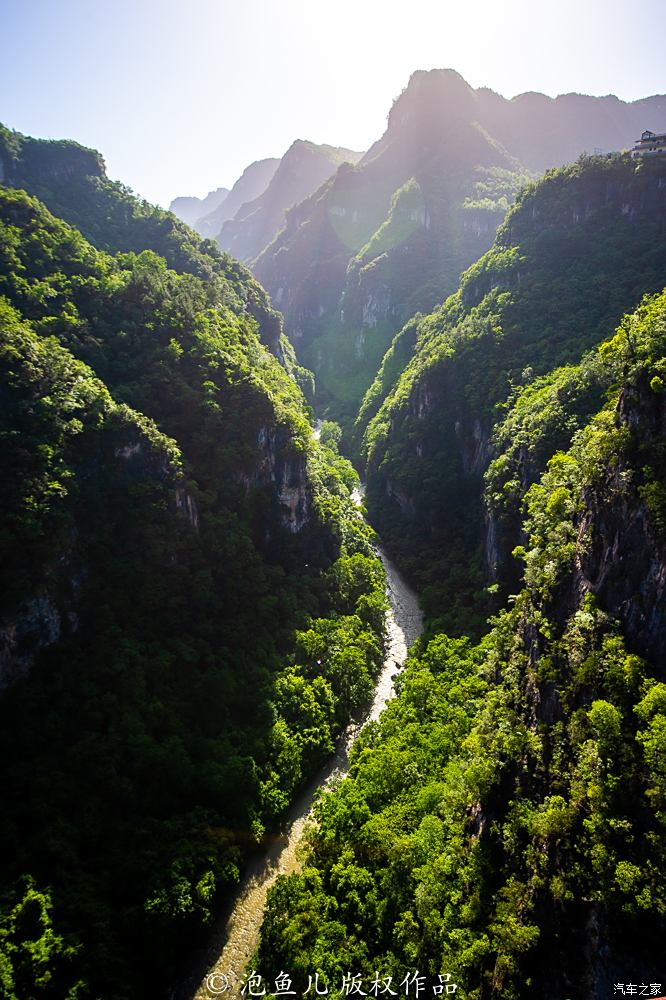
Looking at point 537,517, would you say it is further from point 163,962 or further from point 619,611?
point 163,962

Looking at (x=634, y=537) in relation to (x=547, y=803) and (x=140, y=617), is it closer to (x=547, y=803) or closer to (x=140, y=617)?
(x=547, y=803)

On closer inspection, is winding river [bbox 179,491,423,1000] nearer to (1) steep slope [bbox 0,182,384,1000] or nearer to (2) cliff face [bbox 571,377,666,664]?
(1) steep slope [bbox 0,182,384,1000]

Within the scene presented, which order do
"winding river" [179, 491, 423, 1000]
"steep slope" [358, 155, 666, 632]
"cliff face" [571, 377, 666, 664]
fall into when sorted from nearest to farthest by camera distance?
"cliff face" [571, 377, 666, 664], "winding river" [179, 491, 423, 1000], "steep slope" [358, 155, 666, 632]

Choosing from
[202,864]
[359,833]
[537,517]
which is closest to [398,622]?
[537,517]

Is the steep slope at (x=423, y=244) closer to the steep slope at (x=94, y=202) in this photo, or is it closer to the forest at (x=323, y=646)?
the steep slope at (x=94, y=202)

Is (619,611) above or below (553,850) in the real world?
above

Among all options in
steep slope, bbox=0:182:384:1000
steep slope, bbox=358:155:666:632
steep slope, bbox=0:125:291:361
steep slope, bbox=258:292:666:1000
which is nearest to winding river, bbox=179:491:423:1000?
steep slope, bbox=0:182:384:1000

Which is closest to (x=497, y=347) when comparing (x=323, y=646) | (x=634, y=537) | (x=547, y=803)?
(x=323, y=646)
